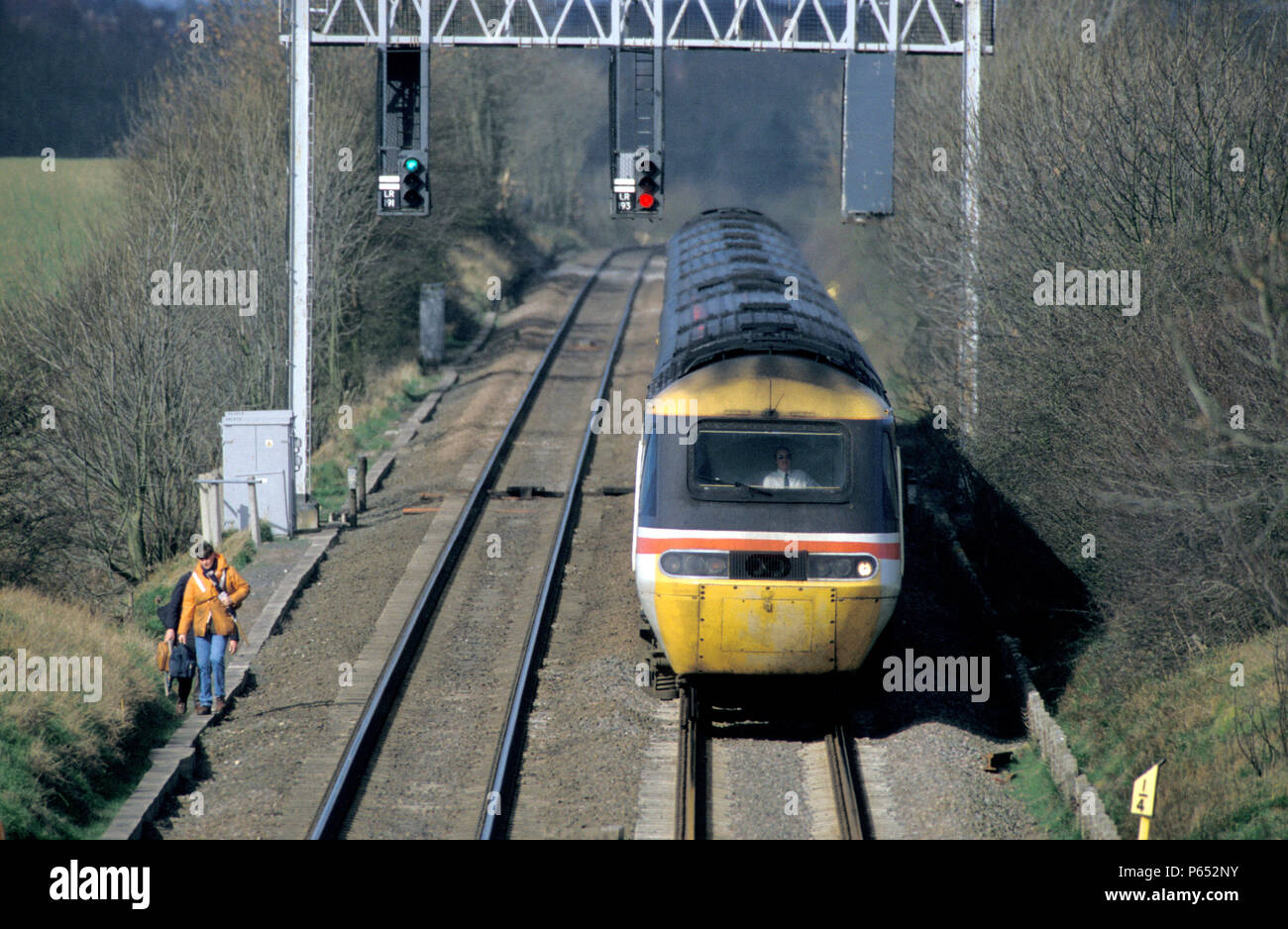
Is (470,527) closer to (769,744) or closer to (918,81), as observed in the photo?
(769,744)

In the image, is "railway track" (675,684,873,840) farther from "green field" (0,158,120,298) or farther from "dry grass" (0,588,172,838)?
"green field" (0,158,120,298)

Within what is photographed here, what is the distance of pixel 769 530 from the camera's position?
408 inches

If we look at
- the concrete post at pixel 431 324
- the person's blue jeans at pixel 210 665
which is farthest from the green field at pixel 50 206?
the person's blue jeans at pixel 210 665

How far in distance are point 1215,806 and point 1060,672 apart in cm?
480

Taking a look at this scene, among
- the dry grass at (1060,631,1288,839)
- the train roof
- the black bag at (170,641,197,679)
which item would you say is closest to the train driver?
the train roof

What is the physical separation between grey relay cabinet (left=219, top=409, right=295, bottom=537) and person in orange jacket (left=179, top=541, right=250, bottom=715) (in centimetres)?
656

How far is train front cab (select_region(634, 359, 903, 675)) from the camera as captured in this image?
33.7ft

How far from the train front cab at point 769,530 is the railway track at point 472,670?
6.05ft

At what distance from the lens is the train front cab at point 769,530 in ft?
33.7

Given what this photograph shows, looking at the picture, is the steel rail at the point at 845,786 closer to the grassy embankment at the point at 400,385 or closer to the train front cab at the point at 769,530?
the train front cab at the point at 769,530

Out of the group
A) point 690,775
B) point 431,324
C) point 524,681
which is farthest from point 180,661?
point 431,324

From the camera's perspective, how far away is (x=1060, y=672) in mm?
13312

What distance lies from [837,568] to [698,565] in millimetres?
1063

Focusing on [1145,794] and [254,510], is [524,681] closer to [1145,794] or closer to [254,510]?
[1145,794]
